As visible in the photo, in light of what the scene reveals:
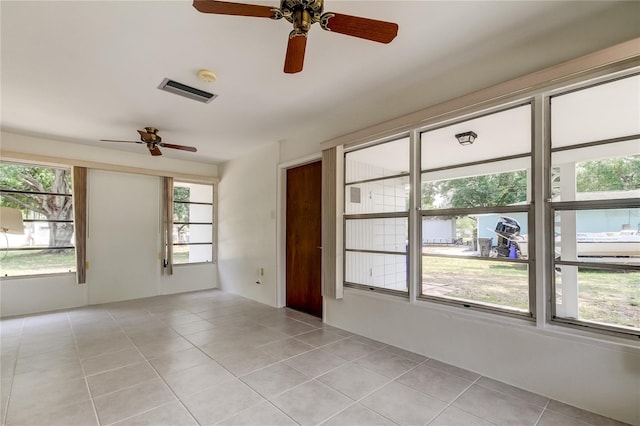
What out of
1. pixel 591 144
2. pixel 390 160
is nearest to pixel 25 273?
pixel 390 160

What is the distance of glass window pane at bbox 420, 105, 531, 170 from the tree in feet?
18.2

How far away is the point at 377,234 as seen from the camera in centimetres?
350

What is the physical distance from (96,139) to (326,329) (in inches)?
180

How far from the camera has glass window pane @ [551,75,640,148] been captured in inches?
77.8

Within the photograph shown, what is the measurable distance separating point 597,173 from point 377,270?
6.92 ft

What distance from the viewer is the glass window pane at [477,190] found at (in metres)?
2.41

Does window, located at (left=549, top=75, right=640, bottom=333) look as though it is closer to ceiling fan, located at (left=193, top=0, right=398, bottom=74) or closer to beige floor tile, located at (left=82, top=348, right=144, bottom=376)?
ceiling fan, located at (left=193, top=0, right=398, bottom=74)

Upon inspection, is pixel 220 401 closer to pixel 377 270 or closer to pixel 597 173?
pixel 377 270

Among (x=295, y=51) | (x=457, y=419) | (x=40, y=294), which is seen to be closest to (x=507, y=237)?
(x=457, y=419)

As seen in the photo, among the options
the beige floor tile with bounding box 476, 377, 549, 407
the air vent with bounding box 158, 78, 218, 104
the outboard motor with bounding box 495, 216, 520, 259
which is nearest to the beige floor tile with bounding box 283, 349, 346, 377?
the beige floor tile with bounding box 476, 377, 549, 407

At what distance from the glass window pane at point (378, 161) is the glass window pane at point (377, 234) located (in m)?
0.54

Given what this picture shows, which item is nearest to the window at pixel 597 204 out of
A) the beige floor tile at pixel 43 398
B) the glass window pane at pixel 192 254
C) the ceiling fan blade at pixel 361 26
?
the ceiling fan blade at pixel 361 26

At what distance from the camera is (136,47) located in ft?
7.71

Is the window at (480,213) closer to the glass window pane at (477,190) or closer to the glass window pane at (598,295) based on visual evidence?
the glass window pane at (477,190)
